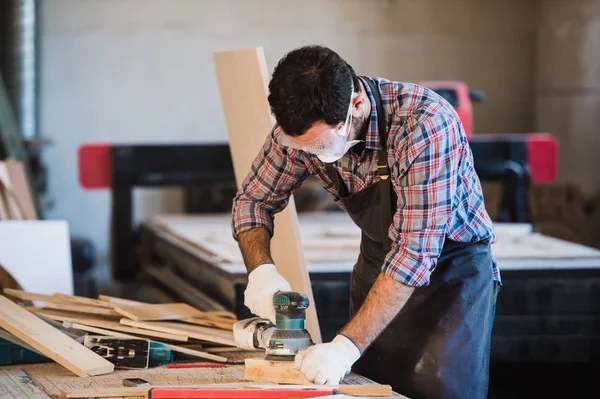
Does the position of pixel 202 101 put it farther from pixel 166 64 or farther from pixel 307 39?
pixel 307 39

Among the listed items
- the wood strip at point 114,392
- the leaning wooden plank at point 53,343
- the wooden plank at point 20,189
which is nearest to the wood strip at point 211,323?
the leaning wooden plank at point 53,343

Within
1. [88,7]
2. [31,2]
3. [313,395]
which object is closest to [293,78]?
[313,395]

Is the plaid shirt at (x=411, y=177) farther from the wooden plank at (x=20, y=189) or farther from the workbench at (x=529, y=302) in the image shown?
the wooden plank at (x=20, y=189)

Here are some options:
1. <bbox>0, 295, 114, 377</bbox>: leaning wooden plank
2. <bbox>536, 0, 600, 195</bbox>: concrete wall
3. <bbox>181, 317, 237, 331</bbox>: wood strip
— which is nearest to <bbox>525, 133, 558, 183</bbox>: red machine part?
<bbox>536, 0, 600, 195</bbox>: concrete wall

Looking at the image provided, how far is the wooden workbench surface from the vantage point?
2.41 metres

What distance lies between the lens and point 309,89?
7.57 ft

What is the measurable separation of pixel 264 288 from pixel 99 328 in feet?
1.82

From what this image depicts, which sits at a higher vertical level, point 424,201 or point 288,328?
point 424,201

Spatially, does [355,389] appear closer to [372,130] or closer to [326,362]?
[326,362]

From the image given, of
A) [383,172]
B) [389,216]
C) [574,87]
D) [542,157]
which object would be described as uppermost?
[574,87]

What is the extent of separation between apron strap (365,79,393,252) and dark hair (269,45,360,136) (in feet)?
0.67

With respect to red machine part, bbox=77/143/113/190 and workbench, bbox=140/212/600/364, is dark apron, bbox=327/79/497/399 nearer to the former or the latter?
workbench, bbox=140/212/600/364

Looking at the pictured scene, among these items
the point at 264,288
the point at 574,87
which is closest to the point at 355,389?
the point at 264,288

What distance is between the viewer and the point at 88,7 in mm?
9258
